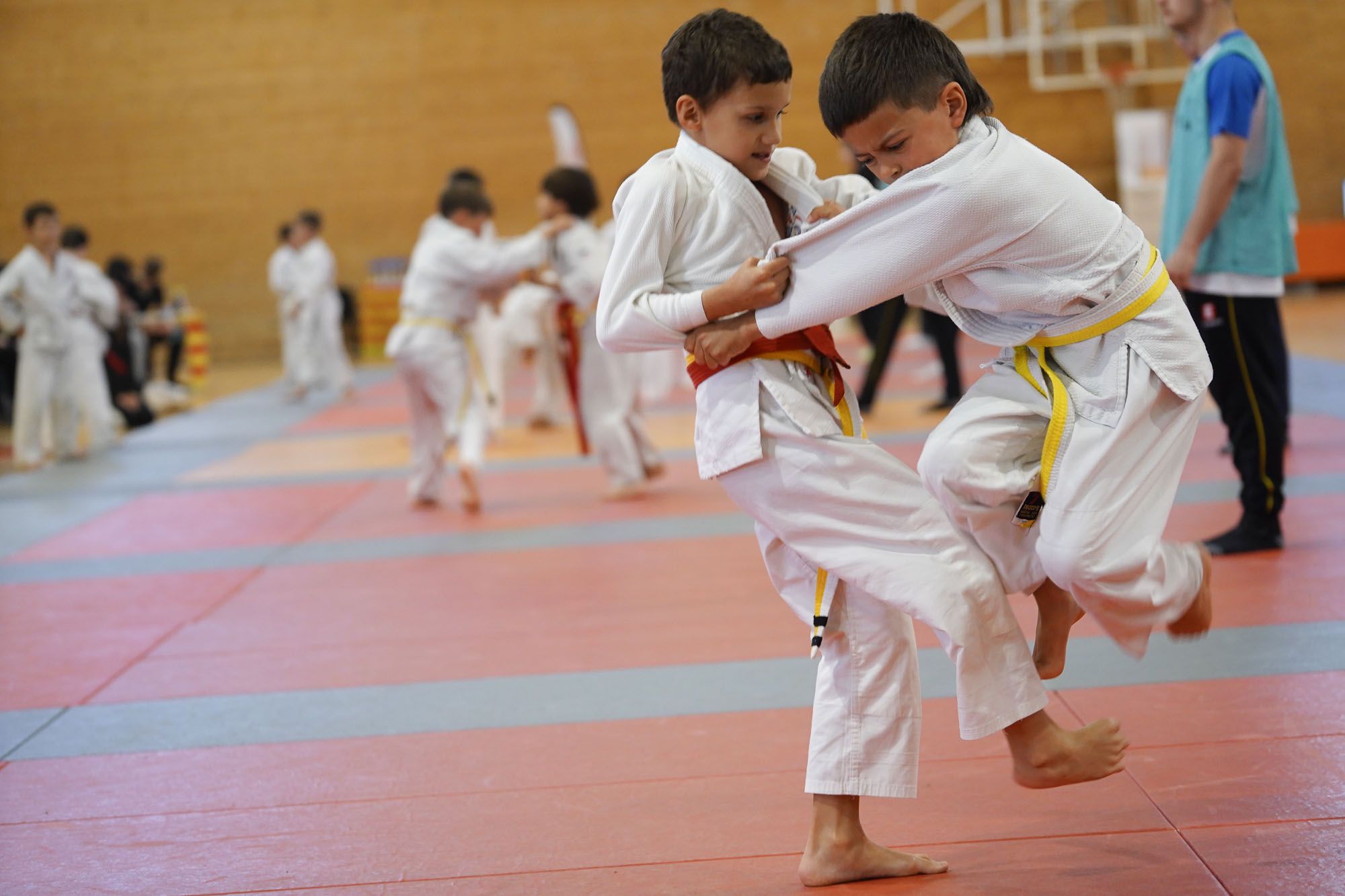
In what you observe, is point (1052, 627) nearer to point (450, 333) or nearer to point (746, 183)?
point (746, 183)

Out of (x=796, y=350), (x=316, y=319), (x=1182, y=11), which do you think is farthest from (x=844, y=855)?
(x=316, y=319)

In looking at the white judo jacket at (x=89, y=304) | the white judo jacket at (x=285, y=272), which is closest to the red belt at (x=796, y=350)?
the white judo jacket at (x=89, y=304)

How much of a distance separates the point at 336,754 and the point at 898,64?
1.99 metres

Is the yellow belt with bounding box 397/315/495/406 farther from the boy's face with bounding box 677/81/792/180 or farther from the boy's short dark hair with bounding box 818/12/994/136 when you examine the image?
the boy's short dark hair with bounding box 818/12/994/136

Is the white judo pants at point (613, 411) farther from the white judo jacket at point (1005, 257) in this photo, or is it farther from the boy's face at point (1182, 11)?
the white judo jacket at point (1005, 257)

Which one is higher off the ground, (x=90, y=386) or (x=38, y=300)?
(x=38, y=300)

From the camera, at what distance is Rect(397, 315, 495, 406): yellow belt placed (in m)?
6.35

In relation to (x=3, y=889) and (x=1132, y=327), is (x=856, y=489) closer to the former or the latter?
(x=1132, y=327)

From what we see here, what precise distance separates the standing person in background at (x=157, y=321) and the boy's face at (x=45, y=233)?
4576mm

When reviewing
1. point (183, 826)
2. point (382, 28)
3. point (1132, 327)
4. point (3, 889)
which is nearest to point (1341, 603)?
point (1132, 327)

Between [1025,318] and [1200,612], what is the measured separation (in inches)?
21.7

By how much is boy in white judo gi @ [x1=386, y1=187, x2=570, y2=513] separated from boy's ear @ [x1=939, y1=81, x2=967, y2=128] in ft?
14.1

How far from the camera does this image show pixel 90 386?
954 centimetres

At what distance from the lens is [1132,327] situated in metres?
2.06
